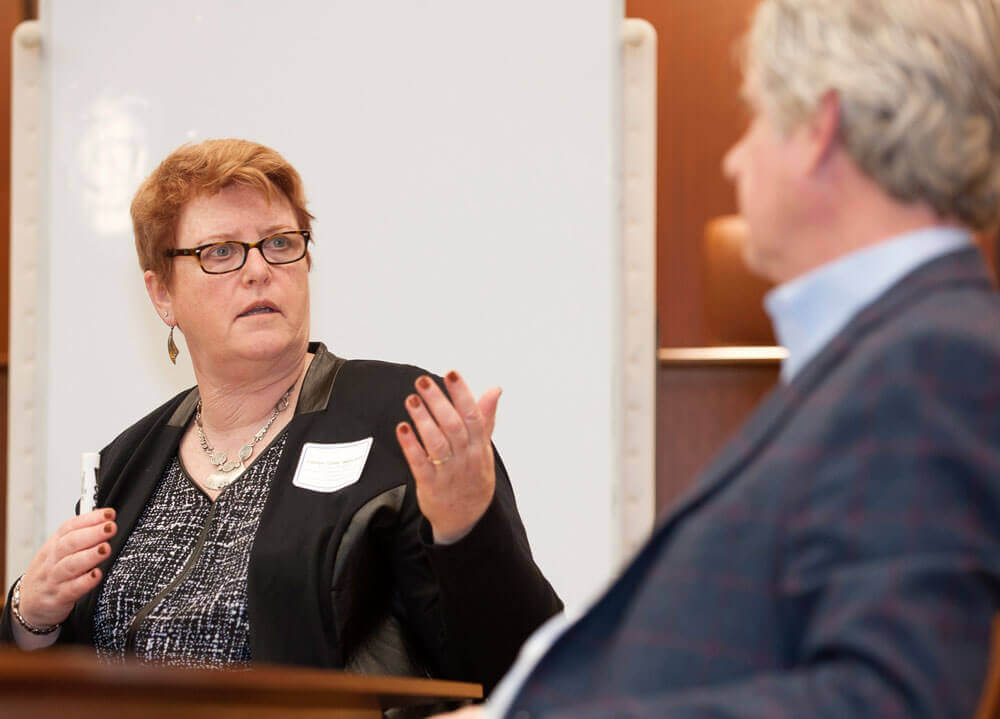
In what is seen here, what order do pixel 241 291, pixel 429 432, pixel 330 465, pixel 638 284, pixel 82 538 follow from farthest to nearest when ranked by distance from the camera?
pixel 638 284 < pixel 241 291 < pixel 330 465 < pixel 82 538 < pixel 429 432

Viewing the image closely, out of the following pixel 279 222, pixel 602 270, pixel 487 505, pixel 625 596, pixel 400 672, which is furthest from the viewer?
pixel 602 270

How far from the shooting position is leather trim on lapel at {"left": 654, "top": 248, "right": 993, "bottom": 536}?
3.06ft

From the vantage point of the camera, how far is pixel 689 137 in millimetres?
3215

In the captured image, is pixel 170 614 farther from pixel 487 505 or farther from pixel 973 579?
pixel 973 579

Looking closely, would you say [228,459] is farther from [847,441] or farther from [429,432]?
[847,441]

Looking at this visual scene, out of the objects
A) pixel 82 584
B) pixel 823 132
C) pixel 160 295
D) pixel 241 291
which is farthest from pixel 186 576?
pixel 823 132

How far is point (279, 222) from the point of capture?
87.0 inches

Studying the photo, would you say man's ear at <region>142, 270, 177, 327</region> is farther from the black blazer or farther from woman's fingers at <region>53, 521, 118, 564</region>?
woman's fingers at <region>53, 521, 118, 564</region>

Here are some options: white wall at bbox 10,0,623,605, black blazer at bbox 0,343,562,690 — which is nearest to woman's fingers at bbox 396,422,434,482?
black blazer at bbox 0,343,562,690

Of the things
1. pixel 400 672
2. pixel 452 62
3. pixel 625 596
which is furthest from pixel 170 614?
pixel 452 62

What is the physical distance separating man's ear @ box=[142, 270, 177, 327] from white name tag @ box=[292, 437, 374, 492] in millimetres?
513

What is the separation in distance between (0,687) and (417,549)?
4.03ft

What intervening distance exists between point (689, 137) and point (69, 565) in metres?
2.04

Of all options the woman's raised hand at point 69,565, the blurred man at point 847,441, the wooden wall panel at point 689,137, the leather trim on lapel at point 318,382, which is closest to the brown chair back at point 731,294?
the wooden wall panel at point 689,137
